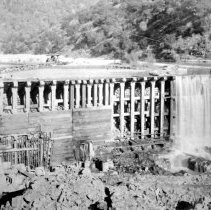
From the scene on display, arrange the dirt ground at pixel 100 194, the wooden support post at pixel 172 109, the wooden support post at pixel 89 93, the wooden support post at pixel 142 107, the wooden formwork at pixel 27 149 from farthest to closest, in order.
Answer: the wooden support post at pixel 172 109 → the wooden support post at pixel 142 107 → the wooden support post at pixel 89 93 → the wooden formwork at pixel 27 149 → the dirt ground at pixel 100 194

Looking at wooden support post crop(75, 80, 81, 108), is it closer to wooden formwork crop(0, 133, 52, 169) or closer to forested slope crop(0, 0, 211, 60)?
wooden formwork crop(0, 133, 52, 169)

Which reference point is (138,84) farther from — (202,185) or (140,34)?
(140,34)

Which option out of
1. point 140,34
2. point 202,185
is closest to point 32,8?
point 140,34

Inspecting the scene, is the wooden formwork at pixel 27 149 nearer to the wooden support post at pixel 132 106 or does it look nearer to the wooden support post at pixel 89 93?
the wooden support post at pixel 89 93

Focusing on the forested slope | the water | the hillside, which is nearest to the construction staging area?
the water

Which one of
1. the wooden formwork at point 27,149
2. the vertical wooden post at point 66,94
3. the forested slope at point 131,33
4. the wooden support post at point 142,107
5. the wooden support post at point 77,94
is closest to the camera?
the wooden formwork at point 27,149

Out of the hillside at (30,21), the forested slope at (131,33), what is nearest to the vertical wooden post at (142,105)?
the forested slope at (131,33)
